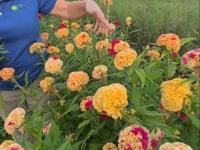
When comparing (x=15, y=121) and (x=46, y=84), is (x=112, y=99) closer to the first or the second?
(x=15, y=121)

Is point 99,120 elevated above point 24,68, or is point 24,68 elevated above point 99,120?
point 99,120

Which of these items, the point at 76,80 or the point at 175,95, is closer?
the point at 175,95

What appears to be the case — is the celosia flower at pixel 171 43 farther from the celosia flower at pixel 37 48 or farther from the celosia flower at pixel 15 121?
the celosia flower at pixel 37 48

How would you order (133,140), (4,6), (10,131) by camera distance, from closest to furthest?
(133,140), (10,131), (4,6)

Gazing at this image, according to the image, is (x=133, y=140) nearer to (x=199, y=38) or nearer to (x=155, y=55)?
(x=155, y=55)

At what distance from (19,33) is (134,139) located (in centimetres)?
125

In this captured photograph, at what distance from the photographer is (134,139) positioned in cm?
112

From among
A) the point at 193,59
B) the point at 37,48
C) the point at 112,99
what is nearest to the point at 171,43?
the point at 193,59

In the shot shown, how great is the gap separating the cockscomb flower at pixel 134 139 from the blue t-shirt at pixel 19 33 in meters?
1.22

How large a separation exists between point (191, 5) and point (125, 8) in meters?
0.65

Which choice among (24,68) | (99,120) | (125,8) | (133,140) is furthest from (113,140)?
(125,8)

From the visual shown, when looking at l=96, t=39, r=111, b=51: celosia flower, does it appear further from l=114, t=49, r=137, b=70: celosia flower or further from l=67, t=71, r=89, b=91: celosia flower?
l=114, t=49, r=137, b=70: celosia flower

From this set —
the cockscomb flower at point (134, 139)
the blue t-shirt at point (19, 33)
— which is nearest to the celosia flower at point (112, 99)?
the cockscomb flower at point (134, 139)

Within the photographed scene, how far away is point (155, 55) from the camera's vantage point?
189cm
